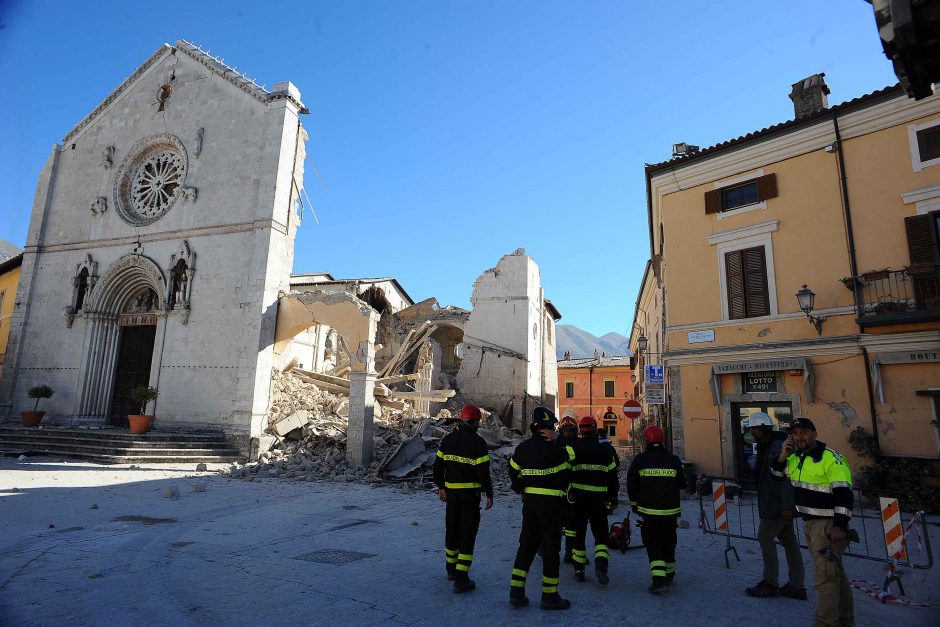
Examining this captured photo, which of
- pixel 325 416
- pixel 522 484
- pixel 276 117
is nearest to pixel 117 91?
pixel 276 117

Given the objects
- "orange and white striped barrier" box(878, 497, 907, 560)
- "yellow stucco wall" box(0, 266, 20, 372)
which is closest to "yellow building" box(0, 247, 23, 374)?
"yellow stucco wall" box(0, 266, 20, 372)

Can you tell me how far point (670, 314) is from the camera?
46.3 ft

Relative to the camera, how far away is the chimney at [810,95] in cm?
1415

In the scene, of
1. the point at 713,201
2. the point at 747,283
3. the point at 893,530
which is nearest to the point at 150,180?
the point at 713,201

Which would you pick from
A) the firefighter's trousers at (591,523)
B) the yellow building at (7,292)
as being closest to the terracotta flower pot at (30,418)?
the yellow building at (7,292)

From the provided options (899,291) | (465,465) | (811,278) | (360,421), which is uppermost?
(811,278)

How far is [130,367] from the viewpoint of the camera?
19375 millimetres

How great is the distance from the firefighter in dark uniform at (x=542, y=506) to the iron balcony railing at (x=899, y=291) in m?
9.50

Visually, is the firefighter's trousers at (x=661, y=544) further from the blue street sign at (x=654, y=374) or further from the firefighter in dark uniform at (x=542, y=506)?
the blue street sign at (x=654, y=374)

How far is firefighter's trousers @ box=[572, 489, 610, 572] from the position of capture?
5402 mm

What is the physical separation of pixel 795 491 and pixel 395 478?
Answer: 952cm

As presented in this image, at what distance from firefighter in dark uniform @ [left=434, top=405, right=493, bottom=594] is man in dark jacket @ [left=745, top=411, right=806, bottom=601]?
2.71 m

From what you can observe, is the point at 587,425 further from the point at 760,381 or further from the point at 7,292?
the point at 7,292

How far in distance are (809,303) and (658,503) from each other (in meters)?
8.54
